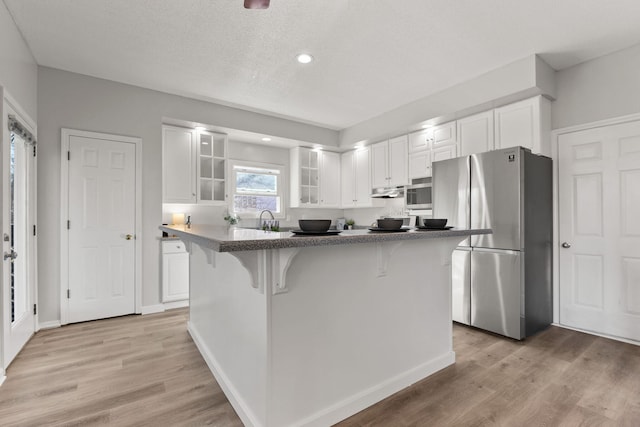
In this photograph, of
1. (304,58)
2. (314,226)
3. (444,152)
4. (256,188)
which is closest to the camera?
(314,226)

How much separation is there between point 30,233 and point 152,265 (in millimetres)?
1198

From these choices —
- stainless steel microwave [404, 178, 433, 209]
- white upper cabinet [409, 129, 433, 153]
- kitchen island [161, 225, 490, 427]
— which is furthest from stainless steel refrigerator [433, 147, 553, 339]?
kitchen island [161, 225, 490, 427]

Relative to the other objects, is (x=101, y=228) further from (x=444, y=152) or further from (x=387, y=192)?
(x=444, y=152)

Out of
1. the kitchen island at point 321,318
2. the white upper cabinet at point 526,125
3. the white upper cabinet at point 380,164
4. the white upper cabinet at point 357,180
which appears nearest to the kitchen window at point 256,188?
the white upper cabinet at point 357,180

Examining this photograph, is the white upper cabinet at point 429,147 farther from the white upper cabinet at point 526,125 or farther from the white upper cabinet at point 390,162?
the white upper cabinet at point 526,125

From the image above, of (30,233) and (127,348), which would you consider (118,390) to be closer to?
(127,348)

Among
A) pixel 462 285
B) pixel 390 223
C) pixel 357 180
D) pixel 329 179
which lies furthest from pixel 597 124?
pixel 329 179

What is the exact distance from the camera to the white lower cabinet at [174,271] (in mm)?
3965

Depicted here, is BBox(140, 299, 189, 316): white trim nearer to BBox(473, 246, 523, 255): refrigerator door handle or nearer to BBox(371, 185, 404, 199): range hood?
BBox(371, 185, 404, 199): range hood

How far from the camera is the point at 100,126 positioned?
11.8 ft

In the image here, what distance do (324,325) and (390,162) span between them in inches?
141

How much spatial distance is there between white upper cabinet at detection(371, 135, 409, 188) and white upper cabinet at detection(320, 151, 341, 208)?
0.88 meters

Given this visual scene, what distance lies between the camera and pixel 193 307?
10.0 ft

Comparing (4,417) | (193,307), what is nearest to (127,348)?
(193,307)
